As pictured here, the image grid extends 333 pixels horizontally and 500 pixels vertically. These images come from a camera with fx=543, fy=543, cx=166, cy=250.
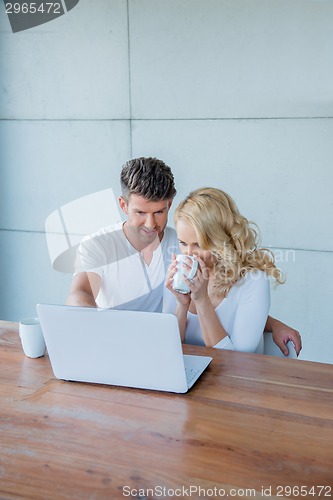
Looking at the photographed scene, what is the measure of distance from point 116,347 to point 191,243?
681 mm

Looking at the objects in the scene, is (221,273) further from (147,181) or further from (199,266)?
(147,181)

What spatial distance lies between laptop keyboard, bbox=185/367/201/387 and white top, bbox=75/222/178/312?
0.87 meters

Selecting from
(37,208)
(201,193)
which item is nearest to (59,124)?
(37,208)

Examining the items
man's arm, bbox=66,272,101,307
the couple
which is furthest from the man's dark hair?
man's arm, bbox=66,272,101,307

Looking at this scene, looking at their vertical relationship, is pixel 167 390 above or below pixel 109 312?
below

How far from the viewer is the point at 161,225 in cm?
237

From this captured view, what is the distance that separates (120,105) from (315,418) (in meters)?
2.60

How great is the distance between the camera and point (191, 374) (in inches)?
58.6

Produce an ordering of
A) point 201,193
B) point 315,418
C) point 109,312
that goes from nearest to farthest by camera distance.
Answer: point 315,418 → point 109,312 → point 201,193

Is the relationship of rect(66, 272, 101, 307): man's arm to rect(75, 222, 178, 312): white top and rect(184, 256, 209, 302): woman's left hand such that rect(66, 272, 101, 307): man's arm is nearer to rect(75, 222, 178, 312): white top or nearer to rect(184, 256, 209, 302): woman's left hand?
rect(75, 222, 178, 312): white top

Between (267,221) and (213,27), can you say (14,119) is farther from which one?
(267,221)

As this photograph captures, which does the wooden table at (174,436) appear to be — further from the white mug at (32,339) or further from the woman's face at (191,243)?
the woman's face at (191,243)

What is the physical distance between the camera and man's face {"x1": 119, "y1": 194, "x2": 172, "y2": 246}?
2262 mm

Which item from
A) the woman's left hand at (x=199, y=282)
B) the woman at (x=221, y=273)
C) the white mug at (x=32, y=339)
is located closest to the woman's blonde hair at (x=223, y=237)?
the woman at (x=221, y=273)
